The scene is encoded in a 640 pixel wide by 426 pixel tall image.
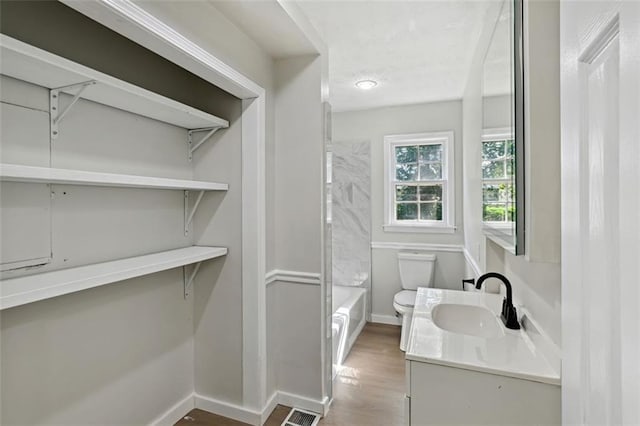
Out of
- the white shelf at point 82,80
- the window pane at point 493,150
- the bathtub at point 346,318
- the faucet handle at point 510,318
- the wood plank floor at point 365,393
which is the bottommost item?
the wood plank floor at point 365,393

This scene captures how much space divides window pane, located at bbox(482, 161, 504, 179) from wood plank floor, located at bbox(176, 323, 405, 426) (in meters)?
1.52

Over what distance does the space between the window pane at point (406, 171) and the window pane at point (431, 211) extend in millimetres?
344

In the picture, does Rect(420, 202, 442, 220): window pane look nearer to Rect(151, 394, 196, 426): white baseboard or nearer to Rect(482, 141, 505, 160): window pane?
Rect(482, 141, 505, 160): window pane

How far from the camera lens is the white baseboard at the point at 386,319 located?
139 inches

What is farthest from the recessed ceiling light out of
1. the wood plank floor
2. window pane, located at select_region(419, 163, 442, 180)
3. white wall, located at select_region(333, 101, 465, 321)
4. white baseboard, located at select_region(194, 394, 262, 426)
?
white baseboard, located at select_region(194, 394, 262, 426)

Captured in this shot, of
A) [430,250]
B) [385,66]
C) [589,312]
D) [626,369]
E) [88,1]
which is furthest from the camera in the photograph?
[430,250]

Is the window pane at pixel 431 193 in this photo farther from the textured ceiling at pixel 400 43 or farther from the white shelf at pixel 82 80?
the white shelf at pixel 82 80

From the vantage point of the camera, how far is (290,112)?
202 cm

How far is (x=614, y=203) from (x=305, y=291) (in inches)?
67.3

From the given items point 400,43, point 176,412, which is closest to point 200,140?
point 400,43

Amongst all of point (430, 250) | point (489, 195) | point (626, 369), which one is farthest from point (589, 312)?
point (430, 250)

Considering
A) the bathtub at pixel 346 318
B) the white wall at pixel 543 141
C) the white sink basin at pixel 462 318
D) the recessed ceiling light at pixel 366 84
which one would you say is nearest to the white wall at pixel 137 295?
the bathtub at pixel 346 318

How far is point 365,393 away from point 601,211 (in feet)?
6.94

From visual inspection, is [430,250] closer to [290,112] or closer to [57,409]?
[290,112]
